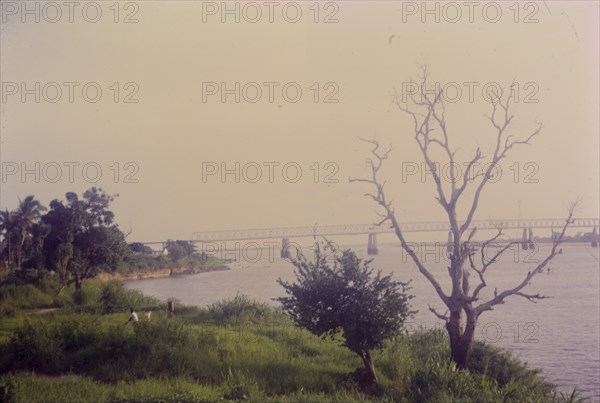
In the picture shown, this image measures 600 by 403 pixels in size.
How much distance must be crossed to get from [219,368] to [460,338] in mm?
8689

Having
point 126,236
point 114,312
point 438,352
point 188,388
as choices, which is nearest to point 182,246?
point 126,236

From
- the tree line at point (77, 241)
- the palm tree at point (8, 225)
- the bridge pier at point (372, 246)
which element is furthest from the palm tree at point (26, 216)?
the bridge pier at point (372, 246)

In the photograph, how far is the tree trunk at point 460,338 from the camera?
21.8 meters

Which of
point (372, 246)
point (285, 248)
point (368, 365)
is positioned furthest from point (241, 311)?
point (372, 246)

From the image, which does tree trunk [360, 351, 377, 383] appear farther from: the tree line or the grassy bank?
the tree line

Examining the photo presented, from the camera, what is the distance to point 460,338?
72.1ft

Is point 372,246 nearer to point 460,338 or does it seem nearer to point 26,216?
point 26,216

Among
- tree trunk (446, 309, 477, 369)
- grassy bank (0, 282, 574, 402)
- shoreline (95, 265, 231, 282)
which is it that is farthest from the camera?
shoreline (95, 265, 231, 282)

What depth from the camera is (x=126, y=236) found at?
4197 centimetres

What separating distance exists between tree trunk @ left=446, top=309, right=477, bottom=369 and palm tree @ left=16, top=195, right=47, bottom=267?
43439 millimetres

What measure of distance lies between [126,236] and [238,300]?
41.7ft

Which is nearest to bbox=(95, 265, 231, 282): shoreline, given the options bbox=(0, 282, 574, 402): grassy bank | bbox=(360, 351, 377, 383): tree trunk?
bbox=(0, 282, 574, 402): grassy bank

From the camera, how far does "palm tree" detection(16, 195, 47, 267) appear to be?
5634 centimetres

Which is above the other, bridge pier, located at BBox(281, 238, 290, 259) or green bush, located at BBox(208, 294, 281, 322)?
bridge pier, located at BBox(281, 238, 290, 259)
